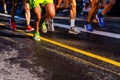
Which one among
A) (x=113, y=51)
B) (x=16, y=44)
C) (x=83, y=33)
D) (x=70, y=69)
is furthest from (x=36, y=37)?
(x=70, y=69)

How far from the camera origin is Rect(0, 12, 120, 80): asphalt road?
4.03 m

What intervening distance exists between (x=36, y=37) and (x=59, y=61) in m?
1.84

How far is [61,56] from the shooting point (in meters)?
4.96

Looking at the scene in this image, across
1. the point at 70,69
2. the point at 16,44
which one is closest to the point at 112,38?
the point at 16,44

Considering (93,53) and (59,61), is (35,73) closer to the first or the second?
(59,61)

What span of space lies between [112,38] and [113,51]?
128 cm

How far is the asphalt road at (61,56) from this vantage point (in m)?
4.03

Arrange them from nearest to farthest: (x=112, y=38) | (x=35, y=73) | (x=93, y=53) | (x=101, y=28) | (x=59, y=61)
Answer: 1. (x=35, y=73)
2. (x=59, y=61)
3. (x=93, y=53)
4. (x=112, y=38)
5. (x=101, y=28)

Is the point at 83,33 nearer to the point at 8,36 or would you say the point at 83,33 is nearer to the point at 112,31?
the point at 112,31

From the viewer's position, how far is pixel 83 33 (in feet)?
23.8

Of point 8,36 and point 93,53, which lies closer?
point 93,53

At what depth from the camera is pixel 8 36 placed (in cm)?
701

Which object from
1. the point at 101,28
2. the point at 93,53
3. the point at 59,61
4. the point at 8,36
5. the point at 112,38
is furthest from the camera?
the point at 101,28

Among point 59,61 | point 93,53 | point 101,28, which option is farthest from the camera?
point 101,28
